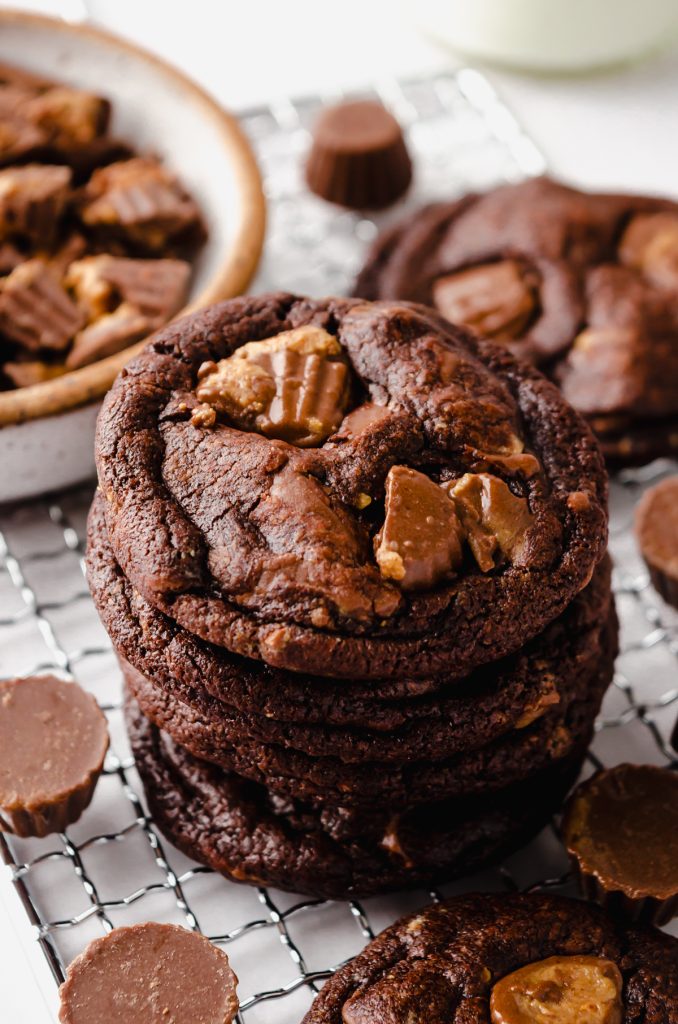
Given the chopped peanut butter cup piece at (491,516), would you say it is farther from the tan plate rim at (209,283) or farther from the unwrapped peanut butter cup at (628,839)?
the tan plate rim at (209,283)

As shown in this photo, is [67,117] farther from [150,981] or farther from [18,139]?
[150,981]

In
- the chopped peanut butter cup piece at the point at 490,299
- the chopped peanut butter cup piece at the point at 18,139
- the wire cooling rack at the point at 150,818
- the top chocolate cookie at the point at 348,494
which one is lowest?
the wire cooling rack at the point at 150,818

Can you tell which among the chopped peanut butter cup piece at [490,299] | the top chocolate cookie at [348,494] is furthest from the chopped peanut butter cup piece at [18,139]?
the top chocolate cookie at [348,494]

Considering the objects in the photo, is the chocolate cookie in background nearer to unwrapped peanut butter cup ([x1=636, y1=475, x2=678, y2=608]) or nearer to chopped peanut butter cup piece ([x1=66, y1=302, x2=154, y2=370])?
unwrapped peanut butter cup ([x1=636, y1=475, x2=678, y2=608])

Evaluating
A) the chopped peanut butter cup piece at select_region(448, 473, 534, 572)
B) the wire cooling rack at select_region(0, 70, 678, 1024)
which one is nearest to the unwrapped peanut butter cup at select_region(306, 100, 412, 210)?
the wire cooling rack at select_region(0, 70, 678, 1024)

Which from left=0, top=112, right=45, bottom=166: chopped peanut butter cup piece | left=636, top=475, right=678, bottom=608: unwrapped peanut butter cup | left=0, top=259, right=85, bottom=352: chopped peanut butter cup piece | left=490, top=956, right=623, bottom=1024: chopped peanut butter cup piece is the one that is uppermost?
left=0, top=112, right=45, bottom=166: chopped peanut butter cup piece

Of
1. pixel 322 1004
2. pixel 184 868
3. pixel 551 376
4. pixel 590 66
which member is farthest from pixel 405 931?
pixel 590 66
